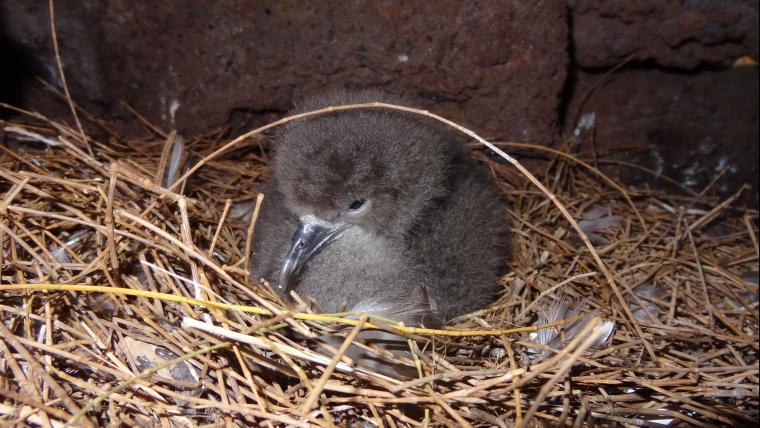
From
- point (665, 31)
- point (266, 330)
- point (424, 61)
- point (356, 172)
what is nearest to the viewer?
point (266, 330)

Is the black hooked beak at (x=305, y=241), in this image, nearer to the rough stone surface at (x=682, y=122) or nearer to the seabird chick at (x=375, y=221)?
the seabird chick at (x=375, y=221)

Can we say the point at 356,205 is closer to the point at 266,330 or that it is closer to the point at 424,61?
the point at 266,330

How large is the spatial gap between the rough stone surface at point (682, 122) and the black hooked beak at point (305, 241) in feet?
6.20

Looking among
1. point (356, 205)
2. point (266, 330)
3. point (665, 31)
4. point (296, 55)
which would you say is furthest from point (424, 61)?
point (266, 330)

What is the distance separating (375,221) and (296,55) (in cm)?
110

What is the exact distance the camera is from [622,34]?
10.2ft

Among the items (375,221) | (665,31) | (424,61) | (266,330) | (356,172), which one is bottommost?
(266,330)

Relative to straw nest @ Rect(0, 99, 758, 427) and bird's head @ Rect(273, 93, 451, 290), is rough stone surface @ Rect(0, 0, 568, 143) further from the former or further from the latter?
bird's head @ Rect(273, 93, 451, 290)

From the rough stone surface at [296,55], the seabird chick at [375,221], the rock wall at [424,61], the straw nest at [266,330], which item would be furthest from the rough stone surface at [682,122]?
the seabird chick at [375,221]

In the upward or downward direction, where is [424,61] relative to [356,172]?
upward

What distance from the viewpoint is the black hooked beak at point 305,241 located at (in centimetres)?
226

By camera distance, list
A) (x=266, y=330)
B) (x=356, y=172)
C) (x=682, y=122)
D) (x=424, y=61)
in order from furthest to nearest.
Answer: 1. (x=682, y=122)
2. (x=424, y=61)
3. (x=356, y=172)
4. (x=266, y=330)

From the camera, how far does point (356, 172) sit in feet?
7.13

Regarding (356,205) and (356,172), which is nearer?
(356,172)
